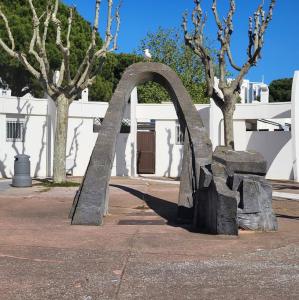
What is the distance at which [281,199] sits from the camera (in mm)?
14406

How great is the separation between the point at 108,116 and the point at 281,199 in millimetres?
6249

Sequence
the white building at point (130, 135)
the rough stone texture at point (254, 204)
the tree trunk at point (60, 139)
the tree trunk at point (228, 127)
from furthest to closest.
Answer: the white building at point (130, 135), the tree trunk at point (228, 127), the tree trunk at point (60, 139), the rough stone texture at point (254, 204)

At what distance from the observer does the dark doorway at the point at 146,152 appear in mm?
25141

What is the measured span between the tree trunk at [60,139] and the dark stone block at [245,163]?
9.19 metres

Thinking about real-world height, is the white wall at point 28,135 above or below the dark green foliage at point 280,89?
below

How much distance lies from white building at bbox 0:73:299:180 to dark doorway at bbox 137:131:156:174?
1.35 ft

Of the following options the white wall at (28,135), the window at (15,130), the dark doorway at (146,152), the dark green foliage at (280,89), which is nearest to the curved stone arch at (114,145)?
the white wall at (28,135)

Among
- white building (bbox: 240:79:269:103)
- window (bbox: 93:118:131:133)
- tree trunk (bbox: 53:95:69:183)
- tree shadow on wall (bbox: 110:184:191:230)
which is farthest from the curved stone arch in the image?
white building (bbox: 240:79:269:103)

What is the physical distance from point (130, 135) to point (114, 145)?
12779 millimetres

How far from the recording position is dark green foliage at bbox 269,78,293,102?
59.6m

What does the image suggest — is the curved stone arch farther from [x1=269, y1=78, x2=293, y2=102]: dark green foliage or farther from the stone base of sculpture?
[x1=269, y1=78, x2=293, y2=102]: dark green foliage

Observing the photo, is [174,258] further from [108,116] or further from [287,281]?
[108,116]

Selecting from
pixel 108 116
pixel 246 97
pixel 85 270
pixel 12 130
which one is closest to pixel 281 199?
pixel 108 116

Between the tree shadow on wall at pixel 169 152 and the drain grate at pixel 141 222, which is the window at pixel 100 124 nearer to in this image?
the tree shadow on wall at pixel 169 152
